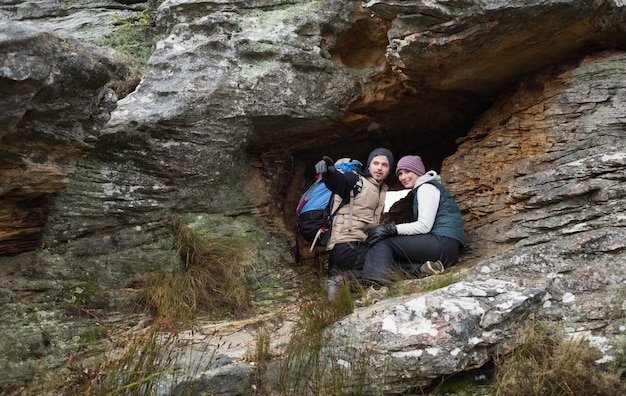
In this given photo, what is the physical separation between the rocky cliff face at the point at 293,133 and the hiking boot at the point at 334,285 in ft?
3.47

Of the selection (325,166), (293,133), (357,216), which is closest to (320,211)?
(357,216)

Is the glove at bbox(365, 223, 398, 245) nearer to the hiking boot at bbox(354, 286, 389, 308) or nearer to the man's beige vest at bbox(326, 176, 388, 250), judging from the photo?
the man's beige vest at bbox(326, 176, 388, 250)

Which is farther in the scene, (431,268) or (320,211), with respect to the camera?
(320,211)

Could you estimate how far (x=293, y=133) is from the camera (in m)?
8.64

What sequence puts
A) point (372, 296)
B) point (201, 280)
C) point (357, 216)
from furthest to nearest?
point (357, 216) → point (201, 280) → point (372, 296)

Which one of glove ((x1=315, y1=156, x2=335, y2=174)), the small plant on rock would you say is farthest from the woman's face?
the small plant on rock

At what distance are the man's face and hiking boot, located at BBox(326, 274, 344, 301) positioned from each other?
1383 mm

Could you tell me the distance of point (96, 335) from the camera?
632 cm

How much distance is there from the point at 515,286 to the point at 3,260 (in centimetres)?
521

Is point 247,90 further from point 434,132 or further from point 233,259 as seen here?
point 434,132

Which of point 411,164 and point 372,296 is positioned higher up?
point 411,164

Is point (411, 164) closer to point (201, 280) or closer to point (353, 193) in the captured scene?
point (353, 193)

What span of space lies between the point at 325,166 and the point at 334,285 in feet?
4.60

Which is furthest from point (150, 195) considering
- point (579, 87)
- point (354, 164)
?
point (579, 87)
